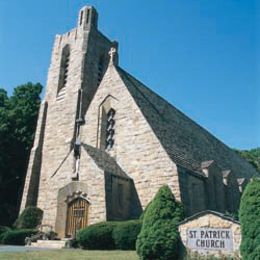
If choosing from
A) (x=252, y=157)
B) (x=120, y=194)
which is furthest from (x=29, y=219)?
(x=252, y=157)

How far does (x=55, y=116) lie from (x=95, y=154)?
11.0 meters

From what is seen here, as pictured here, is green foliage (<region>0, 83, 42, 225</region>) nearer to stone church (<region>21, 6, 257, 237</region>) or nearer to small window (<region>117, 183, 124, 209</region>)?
stone church (<region>21, 6, 257, 237</region>)

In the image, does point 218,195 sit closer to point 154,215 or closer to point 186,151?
point 186,151

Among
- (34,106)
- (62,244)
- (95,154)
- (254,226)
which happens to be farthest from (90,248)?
(34,106)

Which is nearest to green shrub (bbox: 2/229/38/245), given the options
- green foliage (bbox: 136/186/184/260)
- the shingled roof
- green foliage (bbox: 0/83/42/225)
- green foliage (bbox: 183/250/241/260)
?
the shingled roof

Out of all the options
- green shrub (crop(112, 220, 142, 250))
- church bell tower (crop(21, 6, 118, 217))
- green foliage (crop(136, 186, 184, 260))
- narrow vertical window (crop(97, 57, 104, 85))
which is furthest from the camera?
narrow vertical window (crop(97, 57, 104, 85))

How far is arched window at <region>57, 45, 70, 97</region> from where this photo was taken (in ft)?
98.9

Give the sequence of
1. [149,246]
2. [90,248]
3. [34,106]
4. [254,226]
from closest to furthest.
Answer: [254,226]
[149,246]
[90,248]
[34,106]

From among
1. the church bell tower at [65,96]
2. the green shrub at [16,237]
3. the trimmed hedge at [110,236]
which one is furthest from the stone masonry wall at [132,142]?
the green shrub at [16,237]

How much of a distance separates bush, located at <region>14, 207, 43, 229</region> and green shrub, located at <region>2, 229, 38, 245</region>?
9.79ft

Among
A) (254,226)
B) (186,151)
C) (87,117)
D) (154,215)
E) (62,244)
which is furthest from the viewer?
(87,117)

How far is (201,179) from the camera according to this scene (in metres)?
19.8

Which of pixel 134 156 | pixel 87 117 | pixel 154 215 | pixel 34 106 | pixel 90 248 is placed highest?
pixel 34 106

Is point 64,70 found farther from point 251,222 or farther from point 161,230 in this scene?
point 251,222
